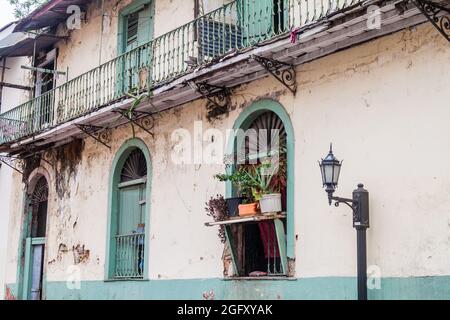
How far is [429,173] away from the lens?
776 centimetres

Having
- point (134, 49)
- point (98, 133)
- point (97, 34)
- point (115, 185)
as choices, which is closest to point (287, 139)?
point (134, 49)

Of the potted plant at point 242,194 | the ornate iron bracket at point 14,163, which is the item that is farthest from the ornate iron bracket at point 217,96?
the ornate iron bracket at point 14,163

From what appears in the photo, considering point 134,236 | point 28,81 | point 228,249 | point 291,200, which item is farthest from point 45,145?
point 291,200

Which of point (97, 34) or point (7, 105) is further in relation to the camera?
point (7, 105)

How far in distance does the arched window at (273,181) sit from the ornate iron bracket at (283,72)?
1.13 ft

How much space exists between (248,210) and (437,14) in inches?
145

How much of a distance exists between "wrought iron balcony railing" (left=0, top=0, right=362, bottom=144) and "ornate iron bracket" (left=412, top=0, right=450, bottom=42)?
1088 millimetres

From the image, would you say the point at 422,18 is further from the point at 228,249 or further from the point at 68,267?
the point at 68,267

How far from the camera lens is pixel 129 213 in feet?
43.4

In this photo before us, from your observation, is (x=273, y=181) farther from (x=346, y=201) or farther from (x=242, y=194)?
(x=346, y=201)

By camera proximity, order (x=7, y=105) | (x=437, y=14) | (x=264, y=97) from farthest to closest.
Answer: (x=7, y=105) < (x=264, y=97) < (x=437, y=14)

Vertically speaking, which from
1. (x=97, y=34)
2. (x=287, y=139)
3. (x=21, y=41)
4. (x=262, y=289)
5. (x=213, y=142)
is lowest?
(x=262, y=289)

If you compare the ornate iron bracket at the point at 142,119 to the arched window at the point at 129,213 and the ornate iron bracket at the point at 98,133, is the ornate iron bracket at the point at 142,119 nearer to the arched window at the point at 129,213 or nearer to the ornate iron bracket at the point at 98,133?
the arched window at the point at 129,213

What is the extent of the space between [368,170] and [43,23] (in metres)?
10.2
